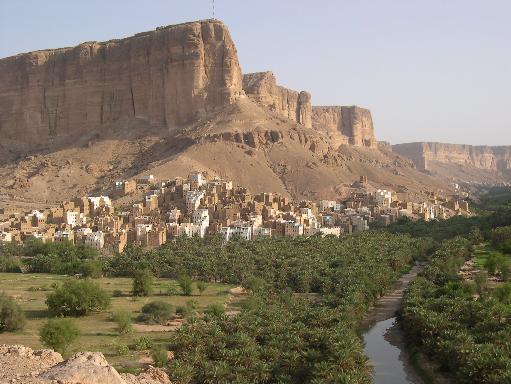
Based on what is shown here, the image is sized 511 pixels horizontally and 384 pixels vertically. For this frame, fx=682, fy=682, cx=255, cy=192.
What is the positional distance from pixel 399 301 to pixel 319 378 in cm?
1588

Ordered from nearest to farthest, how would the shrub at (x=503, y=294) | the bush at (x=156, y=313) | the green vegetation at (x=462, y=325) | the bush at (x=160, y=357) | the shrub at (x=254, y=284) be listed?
the green vegetation at (x=462, y=325), the bush at (x=160, y=357), the bush at (x=156, y=313), the shrub at (x=503, y=294), the shrub at (x=254, y=284)

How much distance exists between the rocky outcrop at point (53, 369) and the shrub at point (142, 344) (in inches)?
276

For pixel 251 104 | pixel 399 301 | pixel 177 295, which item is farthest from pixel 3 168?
pixel 399 301

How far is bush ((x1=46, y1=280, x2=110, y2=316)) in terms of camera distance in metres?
29.0

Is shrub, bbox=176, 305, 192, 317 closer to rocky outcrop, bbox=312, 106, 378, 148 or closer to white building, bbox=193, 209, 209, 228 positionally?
white building, bbox=193, 209, 209, 228

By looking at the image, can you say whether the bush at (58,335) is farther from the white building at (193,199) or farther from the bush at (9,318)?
the white building at (193,199)

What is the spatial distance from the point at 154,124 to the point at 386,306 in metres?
59.2

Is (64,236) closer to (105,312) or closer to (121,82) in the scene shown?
(105,312)

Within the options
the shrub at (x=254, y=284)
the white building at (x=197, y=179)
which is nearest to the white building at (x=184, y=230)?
the white building at (x=197, y=179)

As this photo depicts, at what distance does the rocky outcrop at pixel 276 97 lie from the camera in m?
99.5

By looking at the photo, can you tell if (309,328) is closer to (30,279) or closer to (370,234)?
(30,279)

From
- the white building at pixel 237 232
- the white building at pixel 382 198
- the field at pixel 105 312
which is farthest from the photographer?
the white building at pixel 382 198

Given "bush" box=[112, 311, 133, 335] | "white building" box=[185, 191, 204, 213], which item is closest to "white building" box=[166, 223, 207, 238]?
"white building" box=[185, 191, 204, 213]

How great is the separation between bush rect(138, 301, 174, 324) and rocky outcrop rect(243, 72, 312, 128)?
69.6 metres
